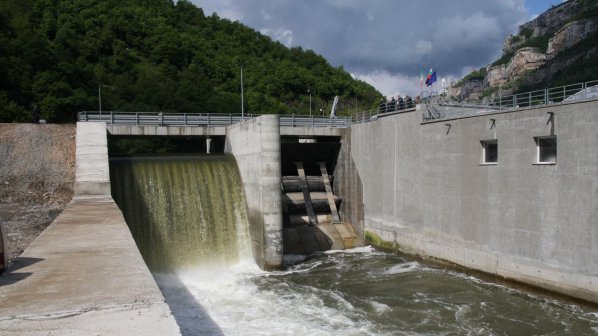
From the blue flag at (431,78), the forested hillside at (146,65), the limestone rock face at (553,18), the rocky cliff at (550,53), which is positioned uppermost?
the limestone rock face at (553,18)

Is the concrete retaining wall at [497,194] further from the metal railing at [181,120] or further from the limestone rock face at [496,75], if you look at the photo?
the limestone rock face at [496,75]

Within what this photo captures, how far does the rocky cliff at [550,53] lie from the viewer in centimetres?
9676

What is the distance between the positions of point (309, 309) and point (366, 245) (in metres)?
10.1

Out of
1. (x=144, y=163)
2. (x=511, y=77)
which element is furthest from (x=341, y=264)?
(x=511, y=77)

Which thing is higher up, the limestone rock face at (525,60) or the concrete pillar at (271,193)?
the limestone rock face at (525,60)

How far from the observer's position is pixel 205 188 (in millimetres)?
20000

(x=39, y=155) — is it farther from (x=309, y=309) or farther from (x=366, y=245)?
(x=366, y=245)

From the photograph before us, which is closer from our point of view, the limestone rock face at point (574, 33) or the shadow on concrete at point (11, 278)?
the shadow on concrete at point (11, 278)

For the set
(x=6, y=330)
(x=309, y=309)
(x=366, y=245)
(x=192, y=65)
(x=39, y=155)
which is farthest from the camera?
(x=192, y=65)

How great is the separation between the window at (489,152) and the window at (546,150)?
1.97m

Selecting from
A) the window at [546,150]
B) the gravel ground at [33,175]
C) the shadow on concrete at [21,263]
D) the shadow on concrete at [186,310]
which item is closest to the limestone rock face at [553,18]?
the window at [546,150]

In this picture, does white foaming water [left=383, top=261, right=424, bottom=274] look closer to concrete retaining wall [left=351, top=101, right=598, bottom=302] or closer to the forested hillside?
concrete retaining wall [left=351, top=101, right=598, bottom=302]

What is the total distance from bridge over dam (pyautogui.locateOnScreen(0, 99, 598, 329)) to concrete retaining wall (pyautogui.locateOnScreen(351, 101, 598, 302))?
0.04 metres

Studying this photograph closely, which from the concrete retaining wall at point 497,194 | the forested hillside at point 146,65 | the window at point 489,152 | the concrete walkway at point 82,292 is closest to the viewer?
the concrete walkway at point 82,292
